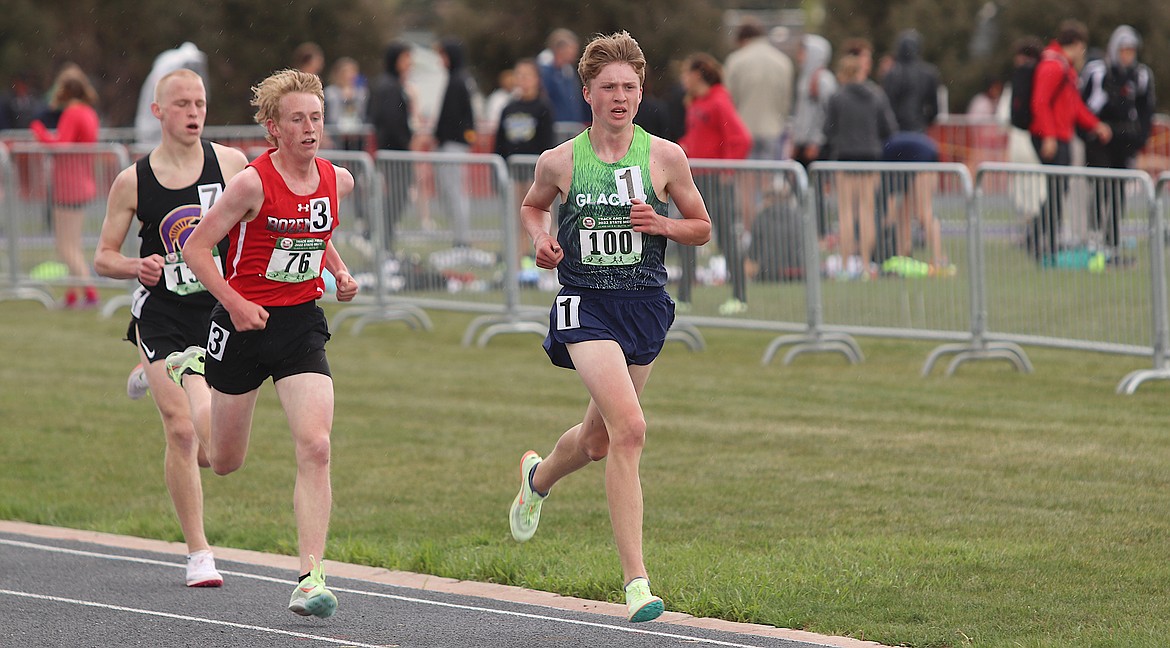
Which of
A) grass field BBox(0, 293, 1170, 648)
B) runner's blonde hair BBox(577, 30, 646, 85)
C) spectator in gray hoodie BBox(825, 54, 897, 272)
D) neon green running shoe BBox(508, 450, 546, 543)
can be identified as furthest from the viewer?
spectator in gray hoodie BBox(825, 54, 897, 272)

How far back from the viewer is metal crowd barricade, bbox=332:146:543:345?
1448 cm

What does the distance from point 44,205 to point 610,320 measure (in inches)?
486

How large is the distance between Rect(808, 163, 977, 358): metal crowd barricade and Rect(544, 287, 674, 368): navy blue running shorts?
6197 millimetres

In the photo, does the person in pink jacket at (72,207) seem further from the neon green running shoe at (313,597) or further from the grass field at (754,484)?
the neon green running shoe at (313,597)

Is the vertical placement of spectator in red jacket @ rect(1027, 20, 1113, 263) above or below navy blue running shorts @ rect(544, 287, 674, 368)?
above

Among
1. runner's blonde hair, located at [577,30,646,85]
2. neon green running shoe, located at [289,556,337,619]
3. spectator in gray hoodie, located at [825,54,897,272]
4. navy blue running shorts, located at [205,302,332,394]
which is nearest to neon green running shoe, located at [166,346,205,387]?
navy blue running shorts, located at [205,302,332,394]

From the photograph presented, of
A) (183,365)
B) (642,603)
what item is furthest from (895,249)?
(642,603)

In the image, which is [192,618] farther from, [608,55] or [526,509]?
[608,55]

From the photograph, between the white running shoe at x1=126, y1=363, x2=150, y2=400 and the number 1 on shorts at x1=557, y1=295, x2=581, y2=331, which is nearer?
the number 1 on shorts at x1=557, y1=295, x2=581, y2=331

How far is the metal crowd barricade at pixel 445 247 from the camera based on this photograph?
1448cm

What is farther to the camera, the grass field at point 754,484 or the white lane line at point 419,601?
the grass field at point 754,484

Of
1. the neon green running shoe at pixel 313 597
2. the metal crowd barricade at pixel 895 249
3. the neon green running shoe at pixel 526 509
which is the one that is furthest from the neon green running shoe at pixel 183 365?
the metal crowd barricade at pixel 895 249

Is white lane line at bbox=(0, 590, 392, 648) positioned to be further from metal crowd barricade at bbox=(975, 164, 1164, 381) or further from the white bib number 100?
metal crowd barricade at bbox=(975, 164, 1164, 381)

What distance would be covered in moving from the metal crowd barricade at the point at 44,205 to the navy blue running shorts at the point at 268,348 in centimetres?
1057
